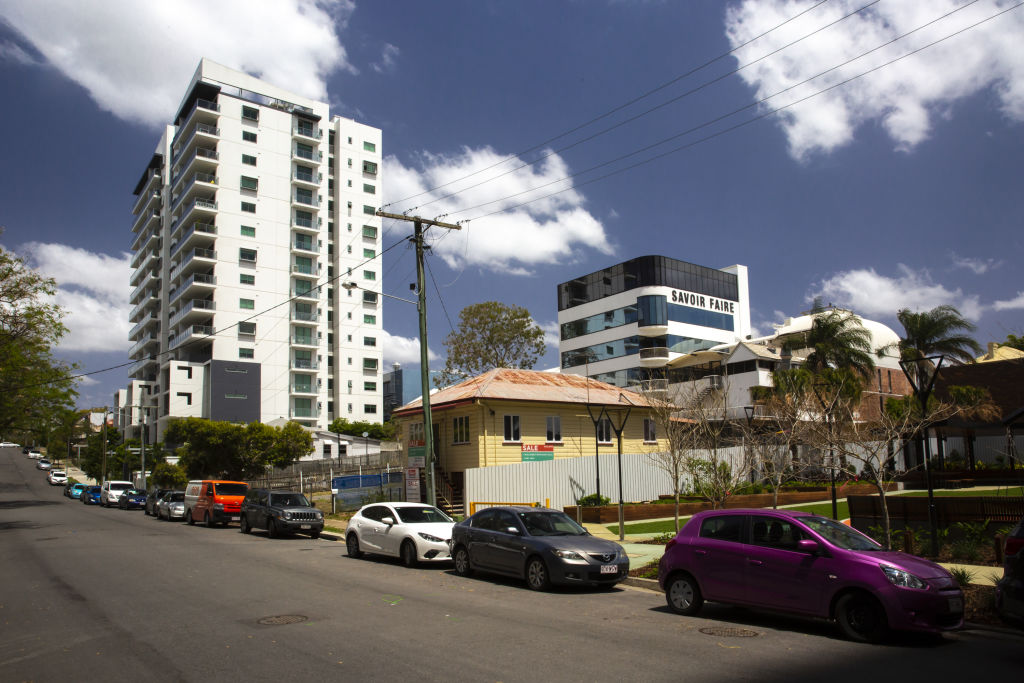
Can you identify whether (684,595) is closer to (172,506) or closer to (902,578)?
(902,578)

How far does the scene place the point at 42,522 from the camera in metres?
30.9

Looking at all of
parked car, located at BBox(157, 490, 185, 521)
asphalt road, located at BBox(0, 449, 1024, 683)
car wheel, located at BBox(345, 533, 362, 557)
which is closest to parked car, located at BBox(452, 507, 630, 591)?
asphalt road, located at BBox(0, 449, 1024, 683)

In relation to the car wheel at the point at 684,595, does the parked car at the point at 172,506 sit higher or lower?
lower

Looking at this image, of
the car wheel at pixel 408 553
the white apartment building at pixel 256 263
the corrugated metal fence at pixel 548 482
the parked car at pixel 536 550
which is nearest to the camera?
the parked car at pixel 536 550

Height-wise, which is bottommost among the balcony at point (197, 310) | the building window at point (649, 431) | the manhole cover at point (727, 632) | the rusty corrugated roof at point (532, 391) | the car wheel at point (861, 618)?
the manhole cover at point (727, 632)

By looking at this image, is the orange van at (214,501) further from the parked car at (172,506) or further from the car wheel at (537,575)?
the car wheel at (537,575)

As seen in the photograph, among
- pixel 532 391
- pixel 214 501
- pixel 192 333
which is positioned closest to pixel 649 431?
pixel 532 391

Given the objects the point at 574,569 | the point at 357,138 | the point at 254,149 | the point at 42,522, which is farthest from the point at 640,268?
the point at 574,569

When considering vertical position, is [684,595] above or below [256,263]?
below

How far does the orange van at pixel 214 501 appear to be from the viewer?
28688mm

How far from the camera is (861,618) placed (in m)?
8.45

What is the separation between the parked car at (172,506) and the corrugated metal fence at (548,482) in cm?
1523

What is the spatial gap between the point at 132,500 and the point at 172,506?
14.4m

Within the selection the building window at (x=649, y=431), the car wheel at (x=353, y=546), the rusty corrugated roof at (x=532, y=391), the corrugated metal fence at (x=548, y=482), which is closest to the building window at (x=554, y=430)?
the rusty corrugated roof at (x=532, y=391)
